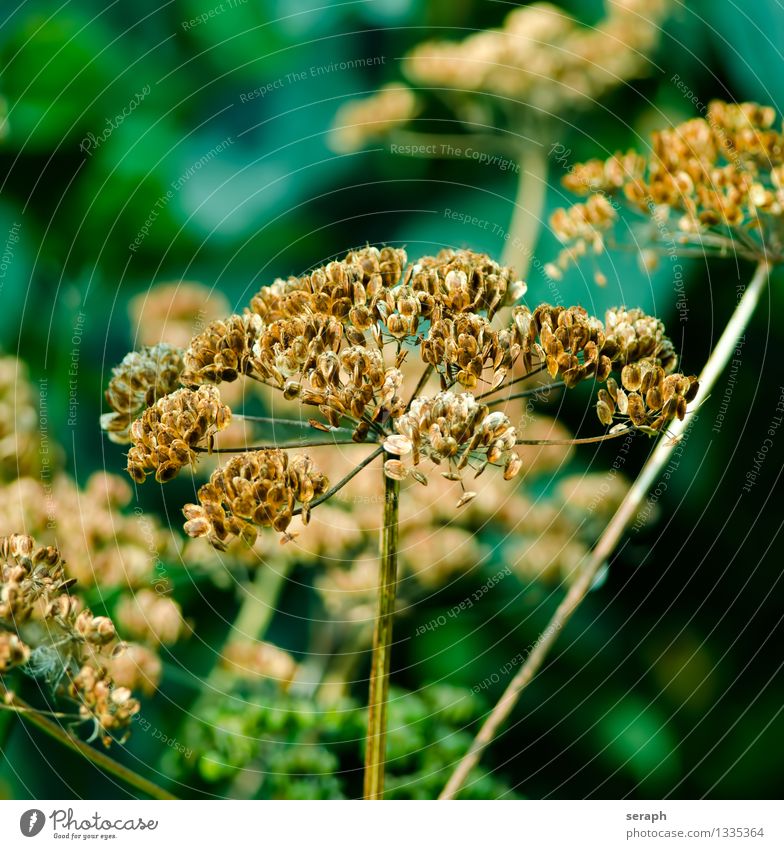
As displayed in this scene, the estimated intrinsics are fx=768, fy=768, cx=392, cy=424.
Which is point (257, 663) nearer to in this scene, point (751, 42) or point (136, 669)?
point (136, 669)

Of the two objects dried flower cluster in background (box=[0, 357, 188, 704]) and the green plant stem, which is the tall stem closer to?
dried flower cluster in background (box=[0, 357, 188, 704])

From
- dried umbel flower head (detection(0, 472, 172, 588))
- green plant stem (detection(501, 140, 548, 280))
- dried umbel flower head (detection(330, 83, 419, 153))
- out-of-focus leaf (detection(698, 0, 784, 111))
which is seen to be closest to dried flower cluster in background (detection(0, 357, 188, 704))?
dried umbel flower head (detection(0, 472, 172, 588))

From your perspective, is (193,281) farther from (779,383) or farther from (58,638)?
(779,383)

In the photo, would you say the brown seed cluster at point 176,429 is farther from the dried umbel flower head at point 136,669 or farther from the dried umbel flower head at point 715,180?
the dried umbel flower head at point 715,180

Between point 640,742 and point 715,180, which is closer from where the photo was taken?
point 715,180

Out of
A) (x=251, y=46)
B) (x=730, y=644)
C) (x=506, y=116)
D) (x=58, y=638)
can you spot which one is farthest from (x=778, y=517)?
(x=251, y=46)

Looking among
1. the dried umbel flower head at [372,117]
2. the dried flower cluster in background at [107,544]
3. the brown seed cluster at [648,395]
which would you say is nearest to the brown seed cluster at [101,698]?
the dried flower cluster in background at [107,544]

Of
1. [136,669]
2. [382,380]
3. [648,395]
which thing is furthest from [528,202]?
[136,669]
